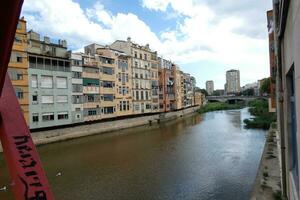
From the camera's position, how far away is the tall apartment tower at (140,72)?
48.8 meters

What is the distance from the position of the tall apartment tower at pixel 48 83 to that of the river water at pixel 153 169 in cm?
396

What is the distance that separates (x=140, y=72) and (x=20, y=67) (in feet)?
84.6

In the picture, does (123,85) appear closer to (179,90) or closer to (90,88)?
(90,88)

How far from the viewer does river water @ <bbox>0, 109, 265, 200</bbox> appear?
13.9 meters

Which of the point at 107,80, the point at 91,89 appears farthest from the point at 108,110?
the point at 91,89

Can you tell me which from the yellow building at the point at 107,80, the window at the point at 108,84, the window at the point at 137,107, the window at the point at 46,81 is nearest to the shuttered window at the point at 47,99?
the window at the point at 46,81

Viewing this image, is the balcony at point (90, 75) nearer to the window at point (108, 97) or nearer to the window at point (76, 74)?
the window at point (76, 74)

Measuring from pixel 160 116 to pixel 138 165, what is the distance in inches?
1397

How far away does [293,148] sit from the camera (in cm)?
639

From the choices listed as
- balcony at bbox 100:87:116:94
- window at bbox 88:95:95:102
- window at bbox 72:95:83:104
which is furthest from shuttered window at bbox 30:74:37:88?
balcony at bbox 100:87:116:94

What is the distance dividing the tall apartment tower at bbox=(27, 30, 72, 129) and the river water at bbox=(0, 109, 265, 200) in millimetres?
3957

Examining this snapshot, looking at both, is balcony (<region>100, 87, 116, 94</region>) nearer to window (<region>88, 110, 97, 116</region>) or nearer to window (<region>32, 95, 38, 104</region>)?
window (<region>88, 110, 97, 116</region>)

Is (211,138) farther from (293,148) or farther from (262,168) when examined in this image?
(293,148)

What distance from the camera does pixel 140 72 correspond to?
51.1 meters
